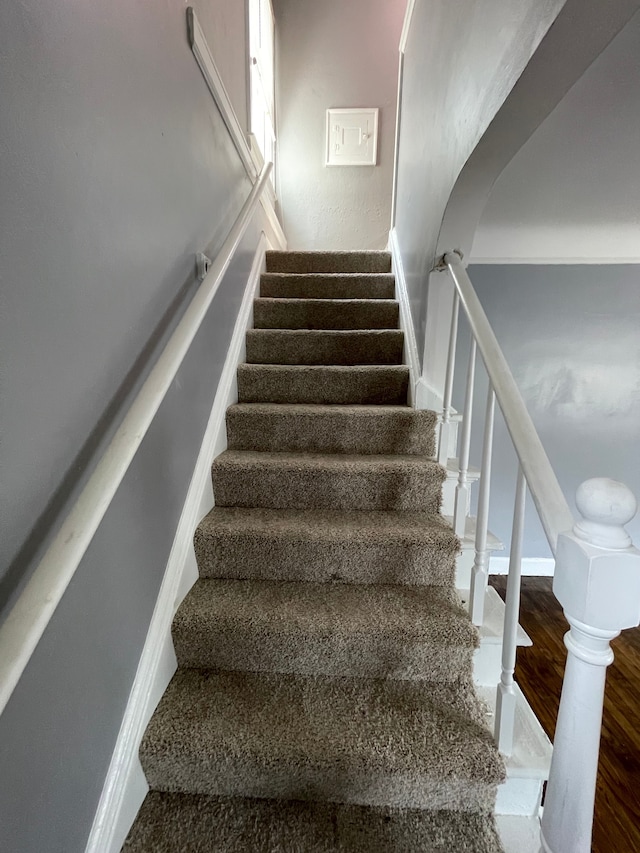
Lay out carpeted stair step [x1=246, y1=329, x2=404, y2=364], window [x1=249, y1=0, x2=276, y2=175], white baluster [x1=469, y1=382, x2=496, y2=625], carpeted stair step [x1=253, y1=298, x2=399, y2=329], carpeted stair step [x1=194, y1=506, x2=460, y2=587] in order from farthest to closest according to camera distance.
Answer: window [x1=249, y1=0, x2=276, y2=175]
carpeted stair step [x1=253, y1=298, x2=399, y2=329]
carpeted stair step [x1=246, y1=329, x2=404, y2=364]
carpeted stair step [x1=194, y1=506, x2=460, y2=587]
white baluster [x1=469, y1=382, x2=496, y2=625]

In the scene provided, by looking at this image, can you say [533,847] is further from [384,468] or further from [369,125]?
[369,125]

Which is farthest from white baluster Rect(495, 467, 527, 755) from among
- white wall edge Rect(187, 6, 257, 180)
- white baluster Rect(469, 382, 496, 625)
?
white wall edge Rect(187, 6, 257, 180)

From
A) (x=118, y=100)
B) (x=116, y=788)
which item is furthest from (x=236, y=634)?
(x=118, y=100)

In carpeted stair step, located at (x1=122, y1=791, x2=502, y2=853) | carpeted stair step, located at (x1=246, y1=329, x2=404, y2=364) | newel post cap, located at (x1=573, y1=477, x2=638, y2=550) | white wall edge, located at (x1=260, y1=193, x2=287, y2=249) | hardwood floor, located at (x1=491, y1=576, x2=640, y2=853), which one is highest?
white wall edge, located at (x1=260, y1=193, x2=287, y2=249)

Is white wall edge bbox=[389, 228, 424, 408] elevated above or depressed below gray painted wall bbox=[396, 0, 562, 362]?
below

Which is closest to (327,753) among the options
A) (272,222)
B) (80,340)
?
(80,340)

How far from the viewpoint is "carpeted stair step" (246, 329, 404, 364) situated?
1.98 m

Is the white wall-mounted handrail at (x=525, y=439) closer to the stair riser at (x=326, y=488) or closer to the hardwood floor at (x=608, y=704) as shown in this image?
the stair riser at (x=326, y=488)

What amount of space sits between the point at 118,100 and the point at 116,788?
4.59 ft

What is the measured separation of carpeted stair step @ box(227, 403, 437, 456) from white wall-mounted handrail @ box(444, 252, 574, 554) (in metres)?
0.52

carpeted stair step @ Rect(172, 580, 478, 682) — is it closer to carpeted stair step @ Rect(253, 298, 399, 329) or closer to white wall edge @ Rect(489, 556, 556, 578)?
carpeted stair step @ Rect(253, 298, 399, 329)

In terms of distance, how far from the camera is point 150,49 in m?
0.97

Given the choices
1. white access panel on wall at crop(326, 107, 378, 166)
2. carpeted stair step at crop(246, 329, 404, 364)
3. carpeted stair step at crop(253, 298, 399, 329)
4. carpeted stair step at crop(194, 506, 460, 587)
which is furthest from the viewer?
white access panel on wall at crop(326, 107, 378, 166)

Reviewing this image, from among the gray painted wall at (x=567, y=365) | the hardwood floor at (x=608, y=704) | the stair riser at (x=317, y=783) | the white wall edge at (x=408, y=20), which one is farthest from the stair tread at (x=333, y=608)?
the white wall edge at (x=408, y=20)
